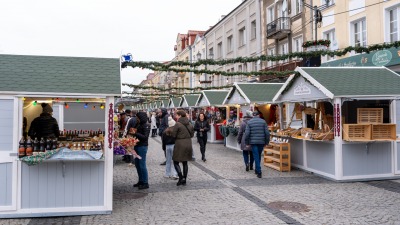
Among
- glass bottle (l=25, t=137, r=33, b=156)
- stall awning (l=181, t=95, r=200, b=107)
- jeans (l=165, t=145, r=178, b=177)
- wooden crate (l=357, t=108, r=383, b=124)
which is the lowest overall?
jeans (l=165, t=145, r=178, b=177)

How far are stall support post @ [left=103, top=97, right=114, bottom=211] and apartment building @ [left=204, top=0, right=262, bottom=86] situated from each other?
Result: 2041 centimetres

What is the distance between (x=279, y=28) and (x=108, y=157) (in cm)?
2134

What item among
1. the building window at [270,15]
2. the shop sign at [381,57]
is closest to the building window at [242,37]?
the building window at [270,15]

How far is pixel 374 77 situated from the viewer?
10898 millimetres

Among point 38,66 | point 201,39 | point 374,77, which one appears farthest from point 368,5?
point 201,39

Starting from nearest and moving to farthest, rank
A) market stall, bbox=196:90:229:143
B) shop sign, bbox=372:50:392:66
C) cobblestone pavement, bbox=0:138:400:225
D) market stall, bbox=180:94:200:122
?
cobblestone pavement, bbox=0:138:400:225
shop sign, bbox=372:50:392:66
market stall, bbox=196:90:229:143
market stall, bbox=180:94:200:122

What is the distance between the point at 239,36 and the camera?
35.4m

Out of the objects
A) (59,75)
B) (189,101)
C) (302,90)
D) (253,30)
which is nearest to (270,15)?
(253,30)

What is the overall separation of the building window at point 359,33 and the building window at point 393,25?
1559 millimetres

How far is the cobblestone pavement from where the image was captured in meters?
6.59

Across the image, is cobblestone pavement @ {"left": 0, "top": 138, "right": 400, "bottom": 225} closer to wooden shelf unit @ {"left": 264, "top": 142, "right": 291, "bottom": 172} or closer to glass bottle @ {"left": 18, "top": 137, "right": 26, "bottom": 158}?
wooden shelf unit @ {"left": 264, "top": 142, "right": 291, "bottom": 172}

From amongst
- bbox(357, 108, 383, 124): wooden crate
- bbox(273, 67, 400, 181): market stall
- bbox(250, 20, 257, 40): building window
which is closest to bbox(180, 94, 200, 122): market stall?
bbox(250, 20, 257, 40): building window

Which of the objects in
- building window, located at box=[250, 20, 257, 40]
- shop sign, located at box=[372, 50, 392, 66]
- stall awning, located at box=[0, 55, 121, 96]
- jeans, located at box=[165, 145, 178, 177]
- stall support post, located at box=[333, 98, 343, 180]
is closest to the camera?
stall awning, located at box=[0, 55, 121, 96]

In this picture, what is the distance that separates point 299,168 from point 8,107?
8.38 m
